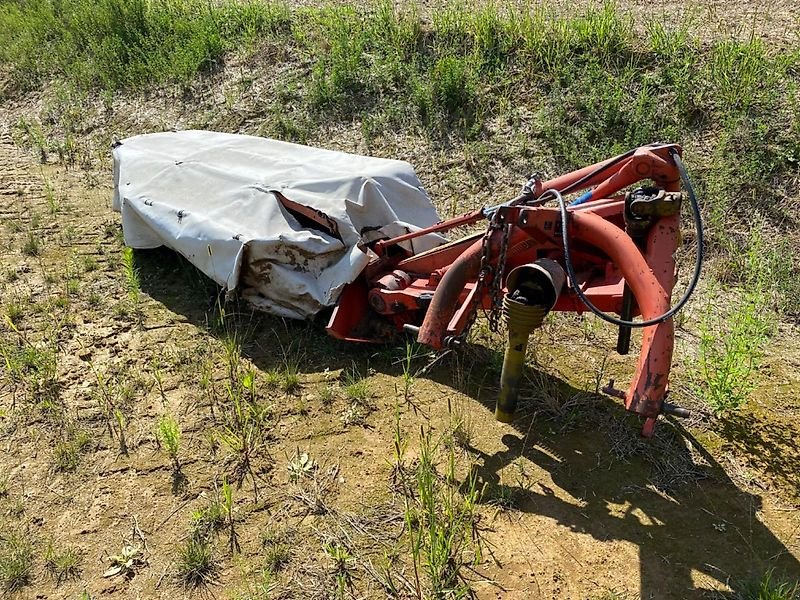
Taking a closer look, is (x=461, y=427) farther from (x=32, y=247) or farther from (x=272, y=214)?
(x=32, y=247)

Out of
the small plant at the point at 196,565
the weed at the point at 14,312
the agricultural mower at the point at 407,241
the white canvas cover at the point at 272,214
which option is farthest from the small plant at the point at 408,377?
the weed at the point at 14,312

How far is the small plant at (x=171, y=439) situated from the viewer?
11.0 ft

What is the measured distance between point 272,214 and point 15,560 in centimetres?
226

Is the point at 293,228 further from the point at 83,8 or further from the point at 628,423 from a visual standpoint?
the point at 83,8

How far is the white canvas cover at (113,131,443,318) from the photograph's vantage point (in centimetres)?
412

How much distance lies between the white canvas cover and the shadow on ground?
45 cm

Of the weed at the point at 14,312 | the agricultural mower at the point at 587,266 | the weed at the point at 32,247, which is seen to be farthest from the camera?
the weed at the point at 32,247

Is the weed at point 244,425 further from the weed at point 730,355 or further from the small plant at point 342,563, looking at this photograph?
the weed at point 730,355

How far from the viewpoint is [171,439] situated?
3363 millimetres

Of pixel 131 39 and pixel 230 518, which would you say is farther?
pixel 131 39

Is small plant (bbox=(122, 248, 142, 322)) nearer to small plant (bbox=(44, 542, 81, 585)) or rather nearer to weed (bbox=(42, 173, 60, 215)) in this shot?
weed (bbox=(42, 173, 60, 215))

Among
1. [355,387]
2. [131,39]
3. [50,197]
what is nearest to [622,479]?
[355,387]

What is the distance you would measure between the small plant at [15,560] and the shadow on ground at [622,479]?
5.09 ft

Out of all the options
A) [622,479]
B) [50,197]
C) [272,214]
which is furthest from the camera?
[50,197]
